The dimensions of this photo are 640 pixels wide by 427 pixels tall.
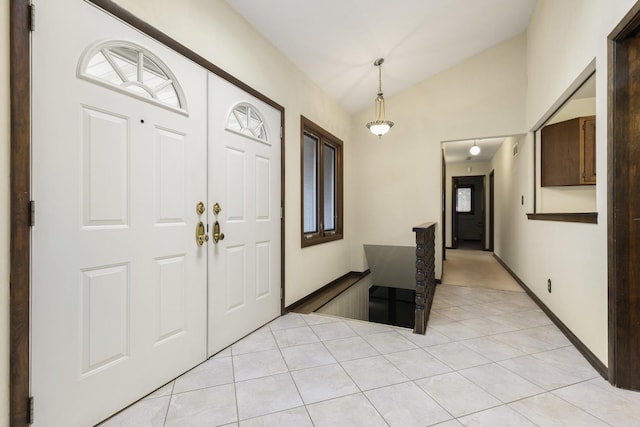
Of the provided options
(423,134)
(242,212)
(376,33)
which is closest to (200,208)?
(242,212)

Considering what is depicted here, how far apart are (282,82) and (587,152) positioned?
11.0ft

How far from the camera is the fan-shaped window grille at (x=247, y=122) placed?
Answer: 2.39m

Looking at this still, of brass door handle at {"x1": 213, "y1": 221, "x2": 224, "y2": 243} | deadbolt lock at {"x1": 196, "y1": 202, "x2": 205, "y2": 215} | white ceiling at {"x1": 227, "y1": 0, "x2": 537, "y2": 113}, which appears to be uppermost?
white ceiling at {"x1": 227, "y1": 0, "x2": 537, "y2": 113}

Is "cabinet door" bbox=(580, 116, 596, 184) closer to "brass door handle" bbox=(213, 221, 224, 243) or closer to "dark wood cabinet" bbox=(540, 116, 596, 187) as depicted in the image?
"dark wood cabinet" bbox=(540, 116, 596, 187)

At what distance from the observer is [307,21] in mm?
2650

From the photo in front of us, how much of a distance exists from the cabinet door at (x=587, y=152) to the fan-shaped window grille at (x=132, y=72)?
3.96 metres

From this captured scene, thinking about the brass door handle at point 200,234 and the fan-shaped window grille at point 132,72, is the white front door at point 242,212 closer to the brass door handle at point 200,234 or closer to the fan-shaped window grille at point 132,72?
the brass door handle at point 200,234

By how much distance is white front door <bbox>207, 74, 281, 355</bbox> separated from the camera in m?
2.18

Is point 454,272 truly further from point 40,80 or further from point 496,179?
point 40,80

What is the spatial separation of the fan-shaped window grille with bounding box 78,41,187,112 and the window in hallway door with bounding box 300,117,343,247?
168cm

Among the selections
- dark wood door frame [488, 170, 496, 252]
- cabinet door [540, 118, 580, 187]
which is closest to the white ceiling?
cabinet door [540, 118, 580, 187]

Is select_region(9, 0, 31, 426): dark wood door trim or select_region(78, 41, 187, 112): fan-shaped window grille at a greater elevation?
select_region(78, 41, 187, 112): fan-shaped window grille

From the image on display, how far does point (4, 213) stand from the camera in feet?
3.84

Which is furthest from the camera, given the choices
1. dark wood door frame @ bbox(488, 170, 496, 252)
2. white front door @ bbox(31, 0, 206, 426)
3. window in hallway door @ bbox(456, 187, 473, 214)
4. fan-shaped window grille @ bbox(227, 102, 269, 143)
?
window in hallway door @ bbox(456, 187, 473, 214)
